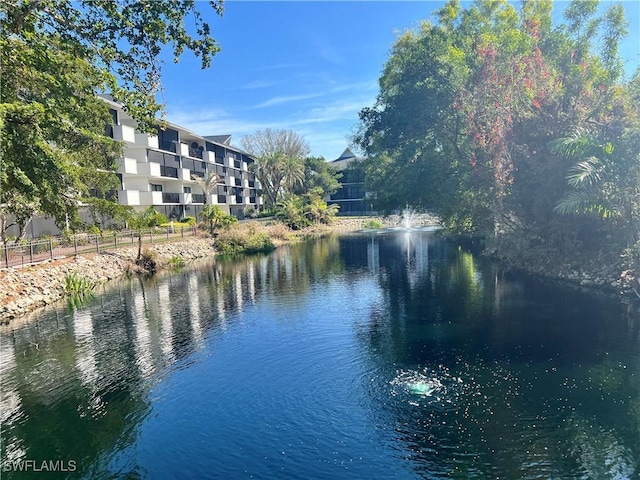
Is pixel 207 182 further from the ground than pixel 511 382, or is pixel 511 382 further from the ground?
pixel 207 182

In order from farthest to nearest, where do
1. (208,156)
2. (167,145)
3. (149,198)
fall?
(208,156) < (167,145) < (149,198)

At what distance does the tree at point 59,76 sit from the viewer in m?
11.3

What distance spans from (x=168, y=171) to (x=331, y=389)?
2017 inches

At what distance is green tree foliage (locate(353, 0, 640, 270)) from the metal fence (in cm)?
2277

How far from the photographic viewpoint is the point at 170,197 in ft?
192

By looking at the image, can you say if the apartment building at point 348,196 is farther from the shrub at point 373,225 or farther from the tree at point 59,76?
the tree at point 59,76

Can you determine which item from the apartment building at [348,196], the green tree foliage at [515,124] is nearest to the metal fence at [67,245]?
the green tree foliage at [515,124]

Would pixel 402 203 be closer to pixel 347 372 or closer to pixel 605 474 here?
pixel 347 372

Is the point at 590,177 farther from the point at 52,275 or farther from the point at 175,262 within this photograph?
the point at 175,262

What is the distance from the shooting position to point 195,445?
9922 mm

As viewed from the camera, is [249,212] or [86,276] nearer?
[86,276]

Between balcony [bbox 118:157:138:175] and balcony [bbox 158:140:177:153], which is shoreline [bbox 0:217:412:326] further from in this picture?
balcony [bbox 158:140:177:153]

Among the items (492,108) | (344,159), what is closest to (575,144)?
(492,108)

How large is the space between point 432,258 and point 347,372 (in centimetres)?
2708
